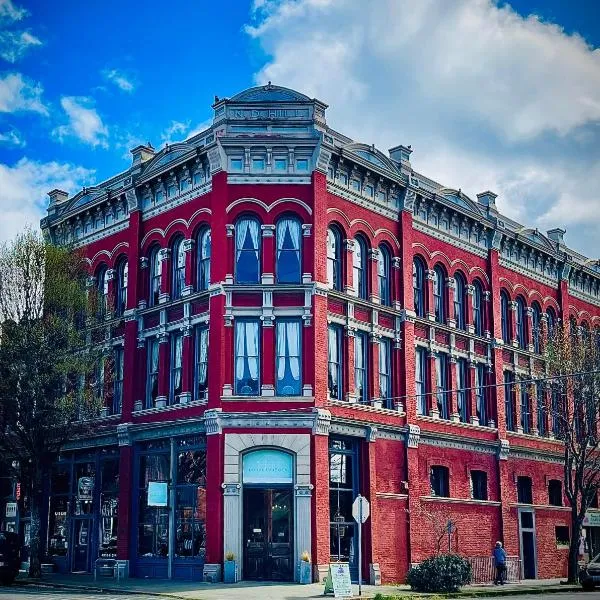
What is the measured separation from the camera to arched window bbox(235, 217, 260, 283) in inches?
1294

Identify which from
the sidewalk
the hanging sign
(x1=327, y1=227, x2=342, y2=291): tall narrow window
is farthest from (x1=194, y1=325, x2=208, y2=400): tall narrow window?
the sidewalk

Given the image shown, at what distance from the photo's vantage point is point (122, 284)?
38.5 meters

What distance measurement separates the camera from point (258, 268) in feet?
108

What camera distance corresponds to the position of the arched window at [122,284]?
38.1 meters

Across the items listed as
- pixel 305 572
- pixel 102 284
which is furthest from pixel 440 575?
pixel 102 284

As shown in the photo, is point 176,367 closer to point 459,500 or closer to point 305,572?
point 305,572

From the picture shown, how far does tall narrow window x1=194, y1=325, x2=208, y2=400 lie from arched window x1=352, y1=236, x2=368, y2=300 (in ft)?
20.6

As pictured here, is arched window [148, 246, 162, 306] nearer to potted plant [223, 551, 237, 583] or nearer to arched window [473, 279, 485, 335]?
potted plant [223, 551, 237, 583]

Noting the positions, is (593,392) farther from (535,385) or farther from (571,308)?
(571,308)

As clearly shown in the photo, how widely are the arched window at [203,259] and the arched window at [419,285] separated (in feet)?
30.8

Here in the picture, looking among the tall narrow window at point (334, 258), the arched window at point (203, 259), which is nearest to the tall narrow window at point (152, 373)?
the arched window at point (203, 259)

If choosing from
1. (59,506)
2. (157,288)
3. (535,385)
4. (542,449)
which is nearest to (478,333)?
(535,385)

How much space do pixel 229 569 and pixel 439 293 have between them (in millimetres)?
16189

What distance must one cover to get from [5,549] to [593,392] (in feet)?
81.7
